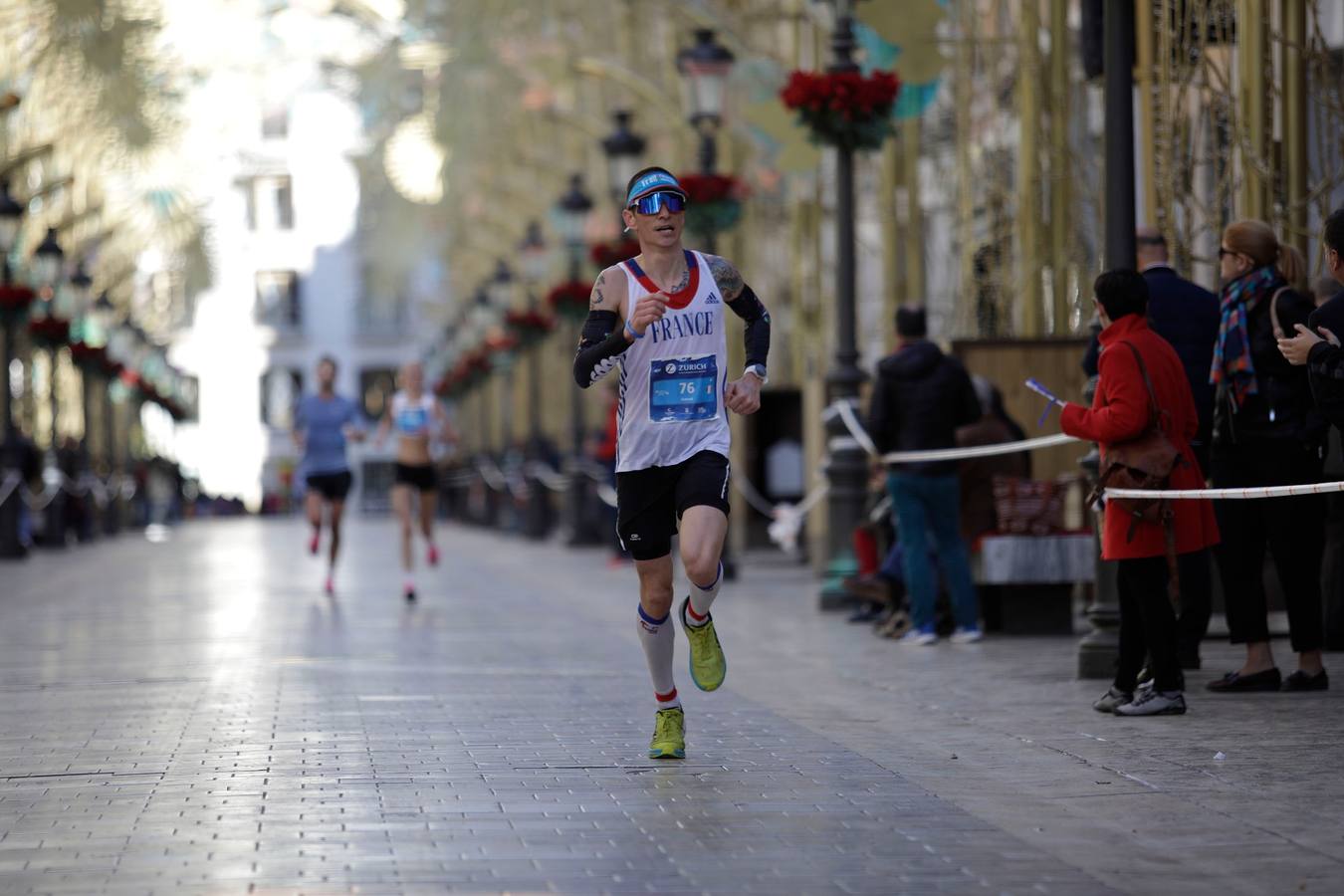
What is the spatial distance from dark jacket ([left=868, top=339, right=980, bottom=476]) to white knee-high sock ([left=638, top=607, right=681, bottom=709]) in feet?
16.6

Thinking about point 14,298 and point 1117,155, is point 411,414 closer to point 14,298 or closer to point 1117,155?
point 1117,155

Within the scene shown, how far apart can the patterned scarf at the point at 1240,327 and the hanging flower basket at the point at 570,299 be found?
23652mm

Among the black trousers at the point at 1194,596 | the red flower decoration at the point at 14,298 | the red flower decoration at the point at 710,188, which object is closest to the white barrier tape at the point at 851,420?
the red flower decoration at the point at 710,188

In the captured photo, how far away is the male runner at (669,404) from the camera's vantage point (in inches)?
347

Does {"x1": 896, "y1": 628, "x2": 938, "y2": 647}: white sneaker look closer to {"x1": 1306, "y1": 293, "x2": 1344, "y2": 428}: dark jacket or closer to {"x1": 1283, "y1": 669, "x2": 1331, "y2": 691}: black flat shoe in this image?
{"x1": 1283, "y1": 669, "x2": 1331, "y2": 691}: black flat shoe

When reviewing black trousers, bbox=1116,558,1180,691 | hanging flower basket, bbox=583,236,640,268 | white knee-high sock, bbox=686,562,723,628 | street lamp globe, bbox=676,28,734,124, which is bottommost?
black trousers, bbox=1116,558,1180,691

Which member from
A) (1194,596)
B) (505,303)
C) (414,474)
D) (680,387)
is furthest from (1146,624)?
(505,303)

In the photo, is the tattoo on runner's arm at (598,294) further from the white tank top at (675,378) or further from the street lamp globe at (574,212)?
the street lamp globe at (574,212)

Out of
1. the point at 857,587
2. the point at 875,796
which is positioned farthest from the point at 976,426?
the point at 875,796

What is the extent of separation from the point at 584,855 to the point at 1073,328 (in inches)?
479

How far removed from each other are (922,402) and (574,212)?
17.8 meters

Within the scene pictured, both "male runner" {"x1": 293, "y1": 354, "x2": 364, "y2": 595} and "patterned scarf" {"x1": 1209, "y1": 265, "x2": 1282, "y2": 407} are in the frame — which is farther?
"male runner" {"x1": 293, "y1": 354, "x2": 364, "y2": 595}

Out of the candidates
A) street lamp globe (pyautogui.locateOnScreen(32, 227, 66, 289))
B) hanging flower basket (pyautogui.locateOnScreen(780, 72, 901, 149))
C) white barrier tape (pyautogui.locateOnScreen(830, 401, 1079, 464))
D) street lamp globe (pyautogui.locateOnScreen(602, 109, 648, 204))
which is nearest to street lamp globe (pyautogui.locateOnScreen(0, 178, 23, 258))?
street lamp globe (pyautogui.locateOnScreen(32, 227, 66, 289))

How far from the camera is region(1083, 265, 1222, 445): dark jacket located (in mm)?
11742
